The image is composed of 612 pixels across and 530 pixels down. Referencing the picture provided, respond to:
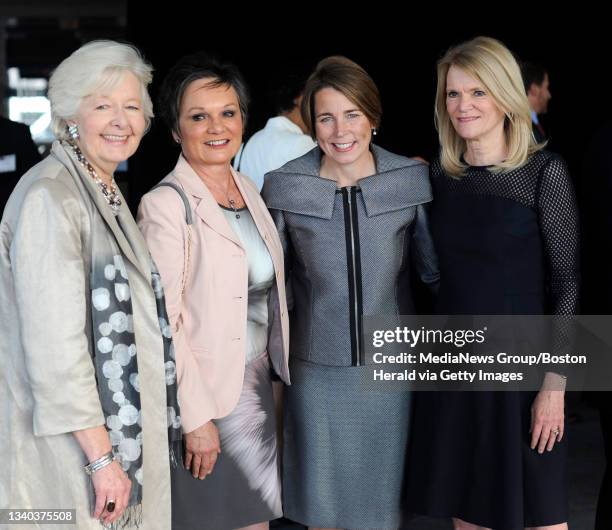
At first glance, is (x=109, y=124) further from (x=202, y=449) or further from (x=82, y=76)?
(x=202, y=449)

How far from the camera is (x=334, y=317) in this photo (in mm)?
2867

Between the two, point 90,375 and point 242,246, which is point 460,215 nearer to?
point 242,246

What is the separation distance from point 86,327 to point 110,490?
0.36m

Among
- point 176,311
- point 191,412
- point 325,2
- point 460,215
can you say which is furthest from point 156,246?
point 325,2

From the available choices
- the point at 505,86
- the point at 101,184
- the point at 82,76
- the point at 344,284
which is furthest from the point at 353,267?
the point at 82,76

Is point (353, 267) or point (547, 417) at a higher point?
point (353, 267)

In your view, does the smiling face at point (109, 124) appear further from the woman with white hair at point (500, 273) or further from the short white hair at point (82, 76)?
the woman with white hair at point (500, 273)

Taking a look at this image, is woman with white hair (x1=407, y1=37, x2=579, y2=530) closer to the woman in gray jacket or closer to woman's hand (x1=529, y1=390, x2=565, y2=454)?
woman's hand (x1=529, y1=390, x2=565, y2=454)

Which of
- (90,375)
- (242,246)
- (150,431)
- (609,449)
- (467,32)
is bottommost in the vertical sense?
(609,449)

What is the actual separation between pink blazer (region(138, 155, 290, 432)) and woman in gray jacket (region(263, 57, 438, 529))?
30 cm

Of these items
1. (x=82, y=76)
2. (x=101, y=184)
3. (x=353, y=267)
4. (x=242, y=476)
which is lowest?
(x=242, y=476)

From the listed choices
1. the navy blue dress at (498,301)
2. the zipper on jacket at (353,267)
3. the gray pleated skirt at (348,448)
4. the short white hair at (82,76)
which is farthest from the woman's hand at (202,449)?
the short white hair at (82,76)

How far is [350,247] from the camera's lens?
2832mm

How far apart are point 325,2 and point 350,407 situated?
447cm
